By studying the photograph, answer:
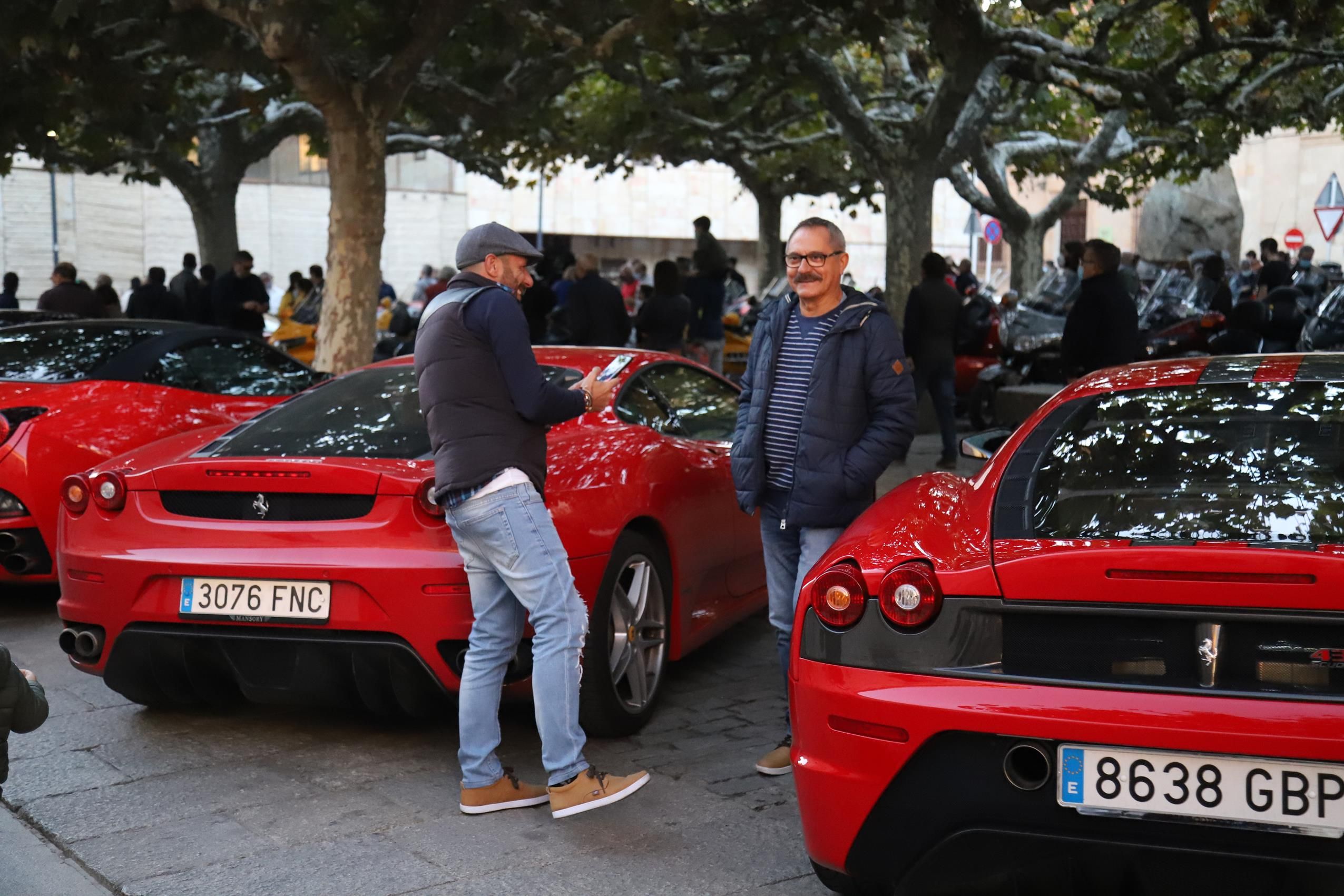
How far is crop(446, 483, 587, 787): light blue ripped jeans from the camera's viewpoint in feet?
13.7

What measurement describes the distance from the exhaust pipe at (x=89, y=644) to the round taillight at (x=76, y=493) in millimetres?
422

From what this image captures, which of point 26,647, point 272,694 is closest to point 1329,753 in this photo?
point 272,694

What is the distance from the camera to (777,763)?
15.3ft

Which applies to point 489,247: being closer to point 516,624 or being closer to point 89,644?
point 516,624

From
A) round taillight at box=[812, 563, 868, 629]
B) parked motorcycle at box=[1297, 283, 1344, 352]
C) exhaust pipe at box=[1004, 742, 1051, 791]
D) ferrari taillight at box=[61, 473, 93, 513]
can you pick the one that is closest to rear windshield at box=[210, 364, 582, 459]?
ferrari taillight at box=[61, 473, 93, 513]

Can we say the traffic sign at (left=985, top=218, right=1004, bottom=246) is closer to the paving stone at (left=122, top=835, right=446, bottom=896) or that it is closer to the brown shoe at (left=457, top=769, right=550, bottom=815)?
the brown shoe at (left=457, top=769, right=550, bottom=815)

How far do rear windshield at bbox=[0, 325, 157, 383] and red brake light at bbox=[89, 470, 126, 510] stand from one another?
106 inches

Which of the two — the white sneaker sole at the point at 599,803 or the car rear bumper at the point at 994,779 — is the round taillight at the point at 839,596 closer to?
the car rear bumper at the point at 994,779

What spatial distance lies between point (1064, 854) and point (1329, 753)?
538 mm

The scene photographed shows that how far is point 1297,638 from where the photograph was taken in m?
2.84

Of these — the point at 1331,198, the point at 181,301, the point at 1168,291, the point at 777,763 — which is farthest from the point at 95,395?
the point at 1331,198

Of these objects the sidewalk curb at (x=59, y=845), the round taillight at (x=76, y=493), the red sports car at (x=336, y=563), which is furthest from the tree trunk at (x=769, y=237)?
the sidewalk curb at (x=59, y=845)

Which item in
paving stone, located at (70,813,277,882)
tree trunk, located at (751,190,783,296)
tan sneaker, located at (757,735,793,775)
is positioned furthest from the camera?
tree trunk, located at (751,190,783,296)

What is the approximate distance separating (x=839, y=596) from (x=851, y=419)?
4.66 ft
